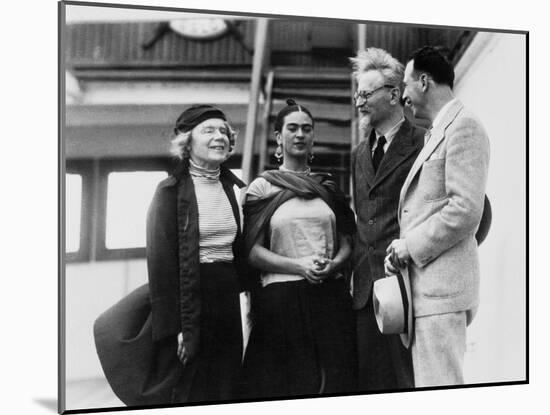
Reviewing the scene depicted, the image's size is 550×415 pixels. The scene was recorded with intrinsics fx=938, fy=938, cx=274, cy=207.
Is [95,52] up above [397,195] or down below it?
above

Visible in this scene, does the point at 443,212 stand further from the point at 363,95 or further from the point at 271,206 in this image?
the point at 271,206

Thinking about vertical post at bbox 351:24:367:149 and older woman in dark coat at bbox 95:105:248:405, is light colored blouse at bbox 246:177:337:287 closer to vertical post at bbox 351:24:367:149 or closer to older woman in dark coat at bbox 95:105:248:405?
Result: older woman in dark coat at bbox 95:105:248:405

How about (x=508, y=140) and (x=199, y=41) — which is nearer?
(x=199, y=41)

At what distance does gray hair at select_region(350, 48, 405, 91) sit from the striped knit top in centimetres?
111

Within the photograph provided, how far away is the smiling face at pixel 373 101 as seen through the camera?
5676 mm

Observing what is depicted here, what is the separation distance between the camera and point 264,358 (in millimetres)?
5465

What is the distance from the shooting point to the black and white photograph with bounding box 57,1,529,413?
206 inches

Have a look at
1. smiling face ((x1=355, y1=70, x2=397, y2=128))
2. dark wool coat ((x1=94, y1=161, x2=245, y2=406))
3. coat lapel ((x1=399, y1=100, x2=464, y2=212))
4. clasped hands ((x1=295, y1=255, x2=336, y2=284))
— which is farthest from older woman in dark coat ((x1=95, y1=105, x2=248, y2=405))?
coat lapel ((x1=399, y1=100, x2=464, y2=212))

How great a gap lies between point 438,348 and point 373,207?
94cm

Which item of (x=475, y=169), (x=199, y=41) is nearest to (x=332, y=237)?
(x=475, y=169)

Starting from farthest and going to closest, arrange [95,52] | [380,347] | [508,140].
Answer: [508,140]
[380,347]
[95,52]

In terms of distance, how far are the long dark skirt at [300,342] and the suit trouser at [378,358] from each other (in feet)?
0.19

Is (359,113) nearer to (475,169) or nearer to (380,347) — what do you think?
(475,169)

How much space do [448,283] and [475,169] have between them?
0.72 metres
